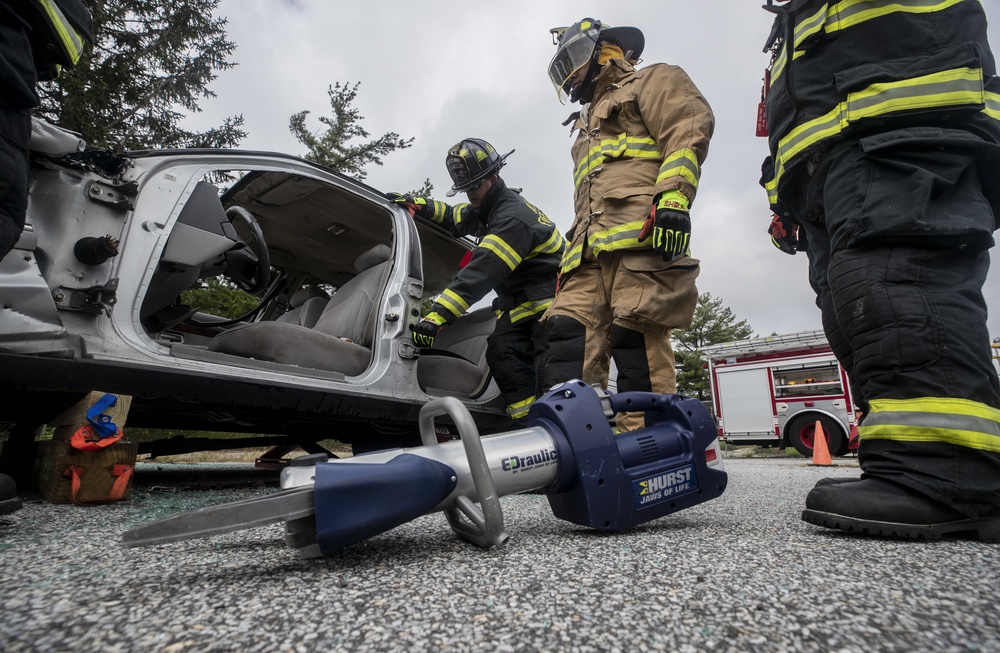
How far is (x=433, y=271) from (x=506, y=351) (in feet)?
4.42

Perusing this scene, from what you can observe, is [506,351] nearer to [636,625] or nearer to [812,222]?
[812,222]

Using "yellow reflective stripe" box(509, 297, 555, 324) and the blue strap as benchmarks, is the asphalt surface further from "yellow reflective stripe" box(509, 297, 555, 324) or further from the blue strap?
"yellow reflective stripe" box(509, 297, 555, 324)

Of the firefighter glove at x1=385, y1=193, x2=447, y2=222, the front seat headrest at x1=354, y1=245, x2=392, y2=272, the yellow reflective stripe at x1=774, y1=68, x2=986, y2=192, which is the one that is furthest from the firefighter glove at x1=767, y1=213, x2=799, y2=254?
the front seat headrest at x1=354, y1=245, x2=392, y2=272

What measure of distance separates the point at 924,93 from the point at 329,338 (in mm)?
2327

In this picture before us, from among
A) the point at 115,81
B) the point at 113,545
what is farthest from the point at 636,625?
the point at 115,81

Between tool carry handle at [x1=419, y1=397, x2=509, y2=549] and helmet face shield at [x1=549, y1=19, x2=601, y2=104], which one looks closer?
tool carry handle at [x1=419, y1=397, x2=509, y2=549]

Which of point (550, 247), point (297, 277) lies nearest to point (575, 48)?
point (550, 247)

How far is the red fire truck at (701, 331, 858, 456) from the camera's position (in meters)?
8.44

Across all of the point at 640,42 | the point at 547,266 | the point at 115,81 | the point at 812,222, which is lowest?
the point at 812,222

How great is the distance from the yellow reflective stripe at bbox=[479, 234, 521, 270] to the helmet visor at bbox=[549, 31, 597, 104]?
0.96 m

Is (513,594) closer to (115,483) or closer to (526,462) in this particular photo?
(526,462)

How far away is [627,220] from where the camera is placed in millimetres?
2207

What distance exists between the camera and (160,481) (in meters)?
2.74

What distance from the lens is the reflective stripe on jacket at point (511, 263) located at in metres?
2.69
